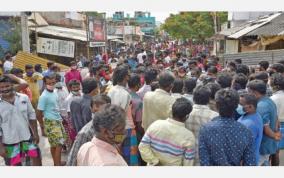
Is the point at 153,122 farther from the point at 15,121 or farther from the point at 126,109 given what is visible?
Result: the point at 15,121

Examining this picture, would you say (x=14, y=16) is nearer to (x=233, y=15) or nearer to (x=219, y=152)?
(x=233, y=15)

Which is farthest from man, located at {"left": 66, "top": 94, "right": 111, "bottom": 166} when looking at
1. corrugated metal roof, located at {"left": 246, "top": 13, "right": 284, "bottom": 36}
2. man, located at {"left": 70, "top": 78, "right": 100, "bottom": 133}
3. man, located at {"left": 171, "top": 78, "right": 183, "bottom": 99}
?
corrugated metal roof, located at {"left": 246, "top": 13, "right": 284, "bottom": 36}

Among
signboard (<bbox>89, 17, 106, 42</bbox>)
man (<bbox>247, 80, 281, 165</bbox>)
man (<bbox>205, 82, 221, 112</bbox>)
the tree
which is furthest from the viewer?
the tree

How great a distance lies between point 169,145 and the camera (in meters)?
3.72

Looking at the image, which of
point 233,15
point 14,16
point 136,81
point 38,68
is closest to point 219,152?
point 136,81

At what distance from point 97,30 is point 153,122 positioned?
1480 cm

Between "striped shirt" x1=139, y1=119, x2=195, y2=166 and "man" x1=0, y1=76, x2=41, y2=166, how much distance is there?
1.78 metres

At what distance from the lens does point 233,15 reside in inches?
1151

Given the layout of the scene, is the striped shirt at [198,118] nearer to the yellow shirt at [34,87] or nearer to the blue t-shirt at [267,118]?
the blue t-shirt at [267,118]

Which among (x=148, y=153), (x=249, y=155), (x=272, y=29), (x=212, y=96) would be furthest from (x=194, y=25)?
(x=249, y=155)

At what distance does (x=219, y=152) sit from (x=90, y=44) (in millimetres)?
15523

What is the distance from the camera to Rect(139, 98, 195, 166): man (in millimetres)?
3707

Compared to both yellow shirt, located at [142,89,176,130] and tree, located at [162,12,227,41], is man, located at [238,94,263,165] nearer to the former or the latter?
yellow shirt, located at [142,89,176,130]

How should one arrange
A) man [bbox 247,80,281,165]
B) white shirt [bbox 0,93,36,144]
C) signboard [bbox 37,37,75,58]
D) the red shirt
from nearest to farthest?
1. man [bbox 247,80,281,165]
2. white shirt [bbox 0,93,36,144]
3. the red shirt
4. signboard [bbox 37,37,75,58]
